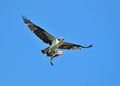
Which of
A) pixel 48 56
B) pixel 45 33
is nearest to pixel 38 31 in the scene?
pixel 45 33

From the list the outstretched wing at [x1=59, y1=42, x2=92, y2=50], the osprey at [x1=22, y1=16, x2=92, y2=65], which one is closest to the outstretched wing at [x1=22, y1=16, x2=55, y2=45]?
the osprey at [x1=22, y1=16, x2=92, y2=65]

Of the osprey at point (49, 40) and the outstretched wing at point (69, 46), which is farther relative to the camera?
the outstretched wing at point (69, 46)

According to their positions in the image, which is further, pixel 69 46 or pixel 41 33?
pixel 69 46

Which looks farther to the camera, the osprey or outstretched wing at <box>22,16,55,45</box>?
outstretched wing at <box>22,16,55,45</box>

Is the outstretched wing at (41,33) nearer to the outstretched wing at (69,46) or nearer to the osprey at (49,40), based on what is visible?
the osprey at (49,40)

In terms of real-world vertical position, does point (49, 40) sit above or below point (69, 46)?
below

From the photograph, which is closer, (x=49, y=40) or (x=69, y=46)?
(x=49, y=40)

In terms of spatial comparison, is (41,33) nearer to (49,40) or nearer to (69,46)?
(49,40)

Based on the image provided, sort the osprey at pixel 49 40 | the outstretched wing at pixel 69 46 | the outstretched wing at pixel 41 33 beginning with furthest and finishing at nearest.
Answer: the outstretched wing at pixel 69 46 < the outstretched wing at pixel 41 33 < the osprey at pixel 49 40

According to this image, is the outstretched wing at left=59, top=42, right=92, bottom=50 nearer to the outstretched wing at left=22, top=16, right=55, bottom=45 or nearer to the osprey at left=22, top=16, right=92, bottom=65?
the osprey at left=22, top=16, right=92, bottom=65

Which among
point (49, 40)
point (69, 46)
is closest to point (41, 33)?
point (49, 40)

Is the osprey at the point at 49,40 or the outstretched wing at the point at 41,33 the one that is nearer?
the osprey at the point at 49,40

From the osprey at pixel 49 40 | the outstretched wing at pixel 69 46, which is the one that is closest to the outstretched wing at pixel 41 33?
the osprey at pixel 49 40

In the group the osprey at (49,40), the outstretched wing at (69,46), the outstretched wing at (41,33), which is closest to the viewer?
the osprey at (49,40)
